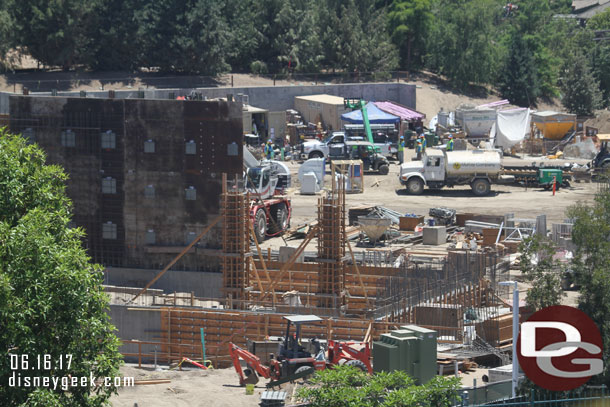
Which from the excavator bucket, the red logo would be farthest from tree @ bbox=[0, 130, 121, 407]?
the red logo

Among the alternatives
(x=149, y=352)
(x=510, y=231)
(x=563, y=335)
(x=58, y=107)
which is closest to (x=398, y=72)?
(x=510, y=231)

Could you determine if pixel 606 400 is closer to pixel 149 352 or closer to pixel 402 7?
pixel 149 352

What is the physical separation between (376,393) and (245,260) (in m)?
14.3

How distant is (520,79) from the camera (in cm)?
8212

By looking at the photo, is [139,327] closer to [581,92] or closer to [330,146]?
[330,146]

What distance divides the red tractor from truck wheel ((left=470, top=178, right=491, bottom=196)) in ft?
86.7

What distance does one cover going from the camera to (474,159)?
172 feet

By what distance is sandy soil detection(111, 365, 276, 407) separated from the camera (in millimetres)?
25344

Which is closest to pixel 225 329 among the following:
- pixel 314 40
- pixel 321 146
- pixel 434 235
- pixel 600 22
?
pixel 434 235

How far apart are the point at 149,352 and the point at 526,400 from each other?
559 inches

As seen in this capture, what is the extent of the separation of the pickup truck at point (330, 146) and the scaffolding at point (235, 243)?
2635 cm

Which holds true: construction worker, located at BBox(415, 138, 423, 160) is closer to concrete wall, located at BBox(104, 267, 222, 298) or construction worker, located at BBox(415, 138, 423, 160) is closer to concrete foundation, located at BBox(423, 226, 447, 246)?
concrete foundation, located at BBox(423, 226, 447, 246)

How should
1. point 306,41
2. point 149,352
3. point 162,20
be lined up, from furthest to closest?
point 306,41, point 162,20, point 149,352

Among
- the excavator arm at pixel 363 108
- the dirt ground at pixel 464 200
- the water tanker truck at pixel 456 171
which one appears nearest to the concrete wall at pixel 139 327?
the dirt ground at pixel 464 200
